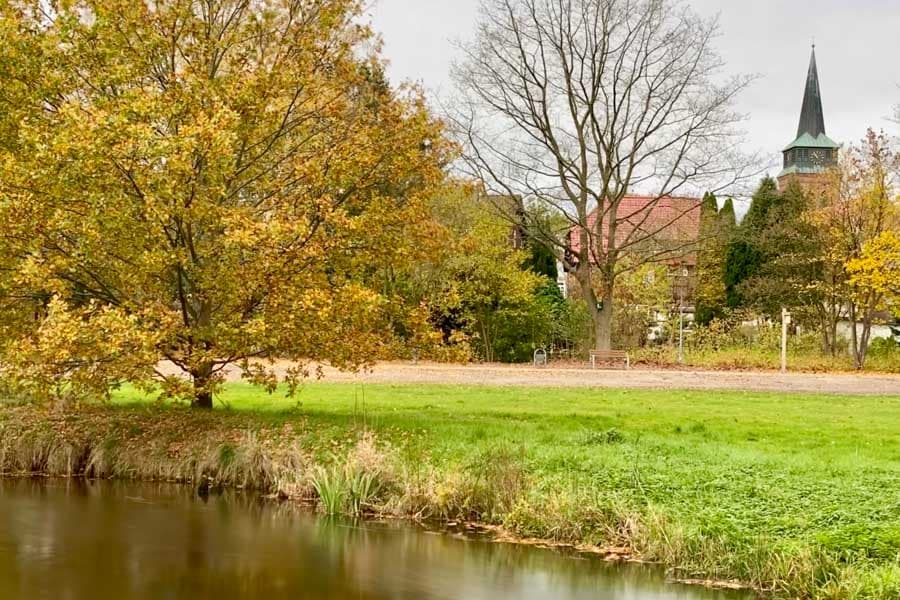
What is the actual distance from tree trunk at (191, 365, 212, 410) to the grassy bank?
1.39 ft

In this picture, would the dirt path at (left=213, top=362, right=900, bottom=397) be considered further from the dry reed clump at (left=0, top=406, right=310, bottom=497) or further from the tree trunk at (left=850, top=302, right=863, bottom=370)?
the dry reed clump at (left=0, top=406, right=310, bottom=497)

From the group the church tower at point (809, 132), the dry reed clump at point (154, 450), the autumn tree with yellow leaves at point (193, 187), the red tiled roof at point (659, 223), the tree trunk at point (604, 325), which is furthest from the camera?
the church tower at point (809, 132)

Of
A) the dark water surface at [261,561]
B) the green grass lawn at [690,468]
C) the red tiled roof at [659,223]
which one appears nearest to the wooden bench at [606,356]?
the red tiled roof at [659,223]

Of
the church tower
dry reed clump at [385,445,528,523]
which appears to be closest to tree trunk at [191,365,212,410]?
dry reed clump at [385,445,528,523]

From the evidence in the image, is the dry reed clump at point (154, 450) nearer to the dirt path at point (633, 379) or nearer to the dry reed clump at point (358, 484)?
the dry reed clump at point (358, 484)

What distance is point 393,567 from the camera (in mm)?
9492

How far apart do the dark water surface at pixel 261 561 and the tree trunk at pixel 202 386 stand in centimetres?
199

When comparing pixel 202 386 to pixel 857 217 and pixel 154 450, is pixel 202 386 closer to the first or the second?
pixel 154 450

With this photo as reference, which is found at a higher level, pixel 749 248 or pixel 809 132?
pixel 809 132

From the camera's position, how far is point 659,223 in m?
44.9

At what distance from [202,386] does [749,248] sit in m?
32.6

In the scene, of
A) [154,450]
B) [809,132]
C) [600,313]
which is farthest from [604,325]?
[809,132]

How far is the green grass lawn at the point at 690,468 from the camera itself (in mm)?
8594

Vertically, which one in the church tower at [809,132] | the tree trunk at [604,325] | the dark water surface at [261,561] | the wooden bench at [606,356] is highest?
the church tower at [809,132]
